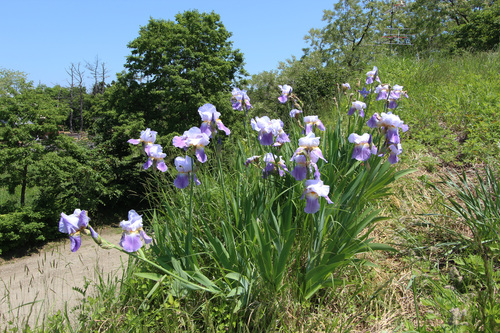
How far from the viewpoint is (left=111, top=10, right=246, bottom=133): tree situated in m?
8.87

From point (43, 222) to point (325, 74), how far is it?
26.9ft


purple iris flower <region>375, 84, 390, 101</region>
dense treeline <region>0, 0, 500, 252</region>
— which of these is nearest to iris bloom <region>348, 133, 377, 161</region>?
purple iris flower <region>375, 84, 390, 101</region>

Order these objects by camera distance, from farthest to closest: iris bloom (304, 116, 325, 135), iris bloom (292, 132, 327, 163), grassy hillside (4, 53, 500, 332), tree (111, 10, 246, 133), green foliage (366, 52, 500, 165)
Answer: tree (111, 10, 246, 133) → green foliage (366, 52, 500, 165) → iris bloom (304, 116, 325, 135) → grassy hillside (4, 53, 500, 332) → iris bloom (292, 132, 327, 163)

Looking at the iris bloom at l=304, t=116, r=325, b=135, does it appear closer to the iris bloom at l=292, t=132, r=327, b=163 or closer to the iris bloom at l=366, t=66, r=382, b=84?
the iris bloom at l=292, t=132, r=327, b=163

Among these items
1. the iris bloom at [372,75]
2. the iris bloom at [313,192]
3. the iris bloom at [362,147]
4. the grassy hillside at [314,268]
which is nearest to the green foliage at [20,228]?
the grassy hillside at [314,268]

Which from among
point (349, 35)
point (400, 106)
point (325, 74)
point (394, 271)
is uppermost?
point (349, 35)

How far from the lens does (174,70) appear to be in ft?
28.7

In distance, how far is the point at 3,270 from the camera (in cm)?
701

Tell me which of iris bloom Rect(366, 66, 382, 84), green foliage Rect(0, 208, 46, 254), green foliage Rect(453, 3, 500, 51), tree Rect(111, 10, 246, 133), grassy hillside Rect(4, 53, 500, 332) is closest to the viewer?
grassy hillside Rect(4, 53, 500, 332)

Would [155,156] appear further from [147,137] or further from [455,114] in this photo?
[455,114]

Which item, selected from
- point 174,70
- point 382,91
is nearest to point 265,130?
point 382,91

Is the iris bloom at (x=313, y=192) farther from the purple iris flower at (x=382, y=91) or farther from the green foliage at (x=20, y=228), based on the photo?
the green foliage at (x=20, y=228)

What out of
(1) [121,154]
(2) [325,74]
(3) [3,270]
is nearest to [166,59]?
(1) [121,154]

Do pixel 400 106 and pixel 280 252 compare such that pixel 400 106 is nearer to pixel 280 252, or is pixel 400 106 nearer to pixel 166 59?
pixel 280 252
